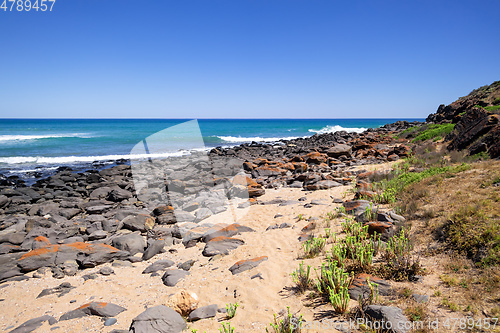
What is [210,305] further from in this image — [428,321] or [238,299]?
[428,321]

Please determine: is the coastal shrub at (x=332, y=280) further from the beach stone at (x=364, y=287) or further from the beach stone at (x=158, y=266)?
the beach stone at (x=158, y=266)

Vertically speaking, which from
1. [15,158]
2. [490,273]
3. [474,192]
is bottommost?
[15,158]

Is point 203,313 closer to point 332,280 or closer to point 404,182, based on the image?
point 332,280

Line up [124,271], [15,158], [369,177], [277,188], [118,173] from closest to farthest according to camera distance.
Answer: [124,271] → [369,177] → [277,188] → [118,173] → [15,158]

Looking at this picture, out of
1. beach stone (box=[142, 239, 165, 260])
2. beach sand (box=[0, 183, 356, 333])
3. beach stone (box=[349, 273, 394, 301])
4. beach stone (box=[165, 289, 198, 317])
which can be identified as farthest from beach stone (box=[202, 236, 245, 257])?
beach stone (box=[349, 273, 394, 301])

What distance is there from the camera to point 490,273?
Result: 3295mm

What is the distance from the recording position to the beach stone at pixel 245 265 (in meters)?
5.21

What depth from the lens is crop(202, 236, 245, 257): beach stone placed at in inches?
248

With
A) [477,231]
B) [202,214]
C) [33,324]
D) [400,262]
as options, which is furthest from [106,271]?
[477,231]

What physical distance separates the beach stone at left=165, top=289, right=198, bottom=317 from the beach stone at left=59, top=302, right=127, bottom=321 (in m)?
1.04

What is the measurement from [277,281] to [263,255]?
1105 millimetres

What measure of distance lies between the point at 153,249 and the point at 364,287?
17.2 feet

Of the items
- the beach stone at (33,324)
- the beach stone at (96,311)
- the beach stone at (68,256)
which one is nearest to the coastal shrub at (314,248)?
the beach stone at (96,311)

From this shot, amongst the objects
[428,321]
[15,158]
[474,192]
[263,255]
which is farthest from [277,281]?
[15,158]
